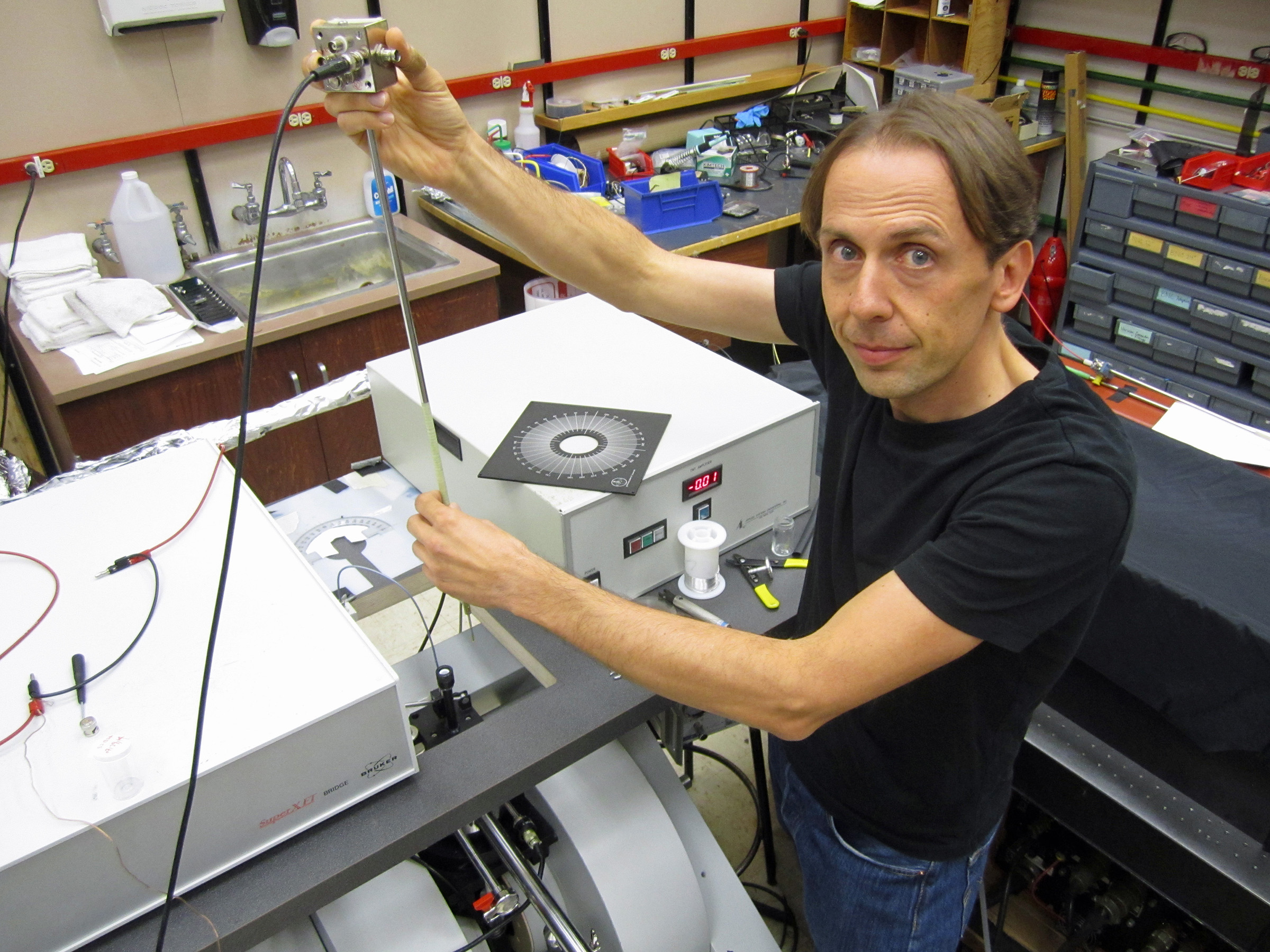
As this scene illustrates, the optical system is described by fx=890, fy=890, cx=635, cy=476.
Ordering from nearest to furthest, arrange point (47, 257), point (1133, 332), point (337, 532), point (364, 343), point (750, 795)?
1. point (337, 532)
2. point (750, 795)
3. point (47, 257)
4. point (364, 343)
5. point (1133, 332)

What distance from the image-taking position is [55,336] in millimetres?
2111

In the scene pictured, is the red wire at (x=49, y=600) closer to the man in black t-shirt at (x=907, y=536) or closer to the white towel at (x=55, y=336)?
the man in black t-shirt at (x=907, y=536)

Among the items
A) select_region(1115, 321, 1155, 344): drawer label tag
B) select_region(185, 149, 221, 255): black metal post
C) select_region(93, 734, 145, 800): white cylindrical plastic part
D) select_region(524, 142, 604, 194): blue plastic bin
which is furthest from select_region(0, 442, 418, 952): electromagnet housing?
select_region(1115, 321, 1155, 344): drawer label tag

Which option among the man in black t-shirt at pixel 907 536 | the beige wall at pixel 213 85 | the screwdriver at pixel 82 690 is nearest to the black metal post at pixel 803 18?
the beige wall at pixel 213 85

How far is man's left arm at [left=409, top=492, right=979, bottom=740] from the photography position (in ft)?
2.69

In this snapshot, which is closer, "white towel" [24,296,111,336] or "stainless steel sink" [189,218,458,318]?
"white towel" [24,296,111,336]

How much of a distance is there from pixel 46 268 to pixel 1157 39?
3752 mm

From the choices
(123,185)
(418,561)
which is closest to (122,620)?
(418,561)

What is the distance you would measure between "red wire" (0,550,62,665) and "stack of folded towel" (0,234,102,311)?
1471 mm

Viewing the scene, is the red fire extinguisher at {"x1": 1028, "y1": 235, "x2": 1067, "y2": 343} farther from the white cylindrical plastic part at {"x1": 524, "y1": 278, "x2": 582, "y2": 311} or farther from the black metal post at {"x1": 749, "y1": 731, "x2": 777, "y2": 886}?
the black metal post at {"x1": 749, "y1": 731, "x2": 777, "y2": 886}

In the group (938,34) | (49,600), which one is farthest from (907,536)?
(938,34)

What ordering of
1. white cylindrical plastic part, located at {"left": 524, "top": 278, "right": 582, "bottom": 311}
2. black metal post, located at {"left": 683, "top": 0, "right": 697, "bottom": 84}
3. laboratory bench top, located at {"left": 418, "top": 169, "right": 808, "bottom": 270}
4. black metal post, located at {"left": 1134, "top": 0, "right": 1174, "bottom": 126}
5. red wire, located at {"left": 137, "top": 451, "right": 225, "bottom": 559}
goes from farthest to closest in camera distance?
black metal post, located at {"left": 683, "top": 0, "right": 697, "bottom": 84} < black metal post, located at {"left": 1134, "top": 0, "right": 1174, "bottom": 126} < white cylindrical plastic part, located at {"left": 524, "top": 278, "right": 582, "bottom": 311} < laboratory bench top, located at {"left": 418, "top": 169, "right": 808, "bottom": 270} < red wire, located at {"left": 137, "top": 451, "right": 225, "bottom": 559}

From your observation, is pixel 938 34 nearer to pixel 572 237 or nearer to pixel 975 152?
pixel 572 237

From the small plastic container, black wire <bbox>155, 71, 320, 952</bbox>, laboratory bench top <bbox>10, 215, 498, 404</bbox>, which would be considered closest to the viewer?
black wire <bbox>155, 71, 320, 952</bbox>
